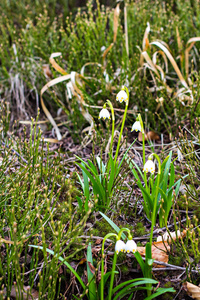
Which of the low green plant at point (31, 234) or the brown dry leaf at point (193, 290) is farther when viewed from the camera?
the brown dry leaf at point (193, 290)

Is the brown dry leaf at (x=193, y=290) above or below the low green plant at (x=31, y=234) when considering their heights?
below

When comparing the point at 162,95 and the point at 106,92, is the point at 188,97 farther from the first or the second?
the point at 106,92

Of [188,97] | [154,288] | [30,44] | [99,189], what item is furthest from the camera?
[30,44]

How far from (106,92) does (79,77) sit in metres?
0.37

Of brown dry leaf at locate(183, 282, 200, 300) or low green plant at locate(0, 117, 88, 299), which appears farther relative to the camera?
brown dry leaf at locate(183, 282, 200, 300)

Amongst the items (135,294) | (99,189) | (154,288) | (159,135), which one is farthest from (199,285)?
(159,135)

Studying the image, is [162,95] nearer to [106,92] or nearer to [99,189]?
[106,92]

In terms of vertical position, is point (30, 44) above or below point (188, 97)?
above

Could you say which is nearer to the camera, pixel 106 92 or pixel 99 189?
pixel 99 189

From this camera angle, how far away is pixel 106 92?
102 inches

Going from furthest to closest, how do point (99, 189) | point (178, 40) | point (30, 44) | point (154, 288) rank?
point (30, 44) < point (178, 40) < point (99, 189) < point (154, 288)

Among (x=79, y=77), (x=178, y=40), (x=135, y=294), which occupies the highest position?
(x=178, y=40)

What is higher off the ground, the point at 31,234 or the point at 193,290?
the point at 31,234

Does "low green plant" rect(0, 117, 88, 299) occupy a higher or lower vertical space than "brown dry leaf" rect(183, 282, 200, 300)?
higher
